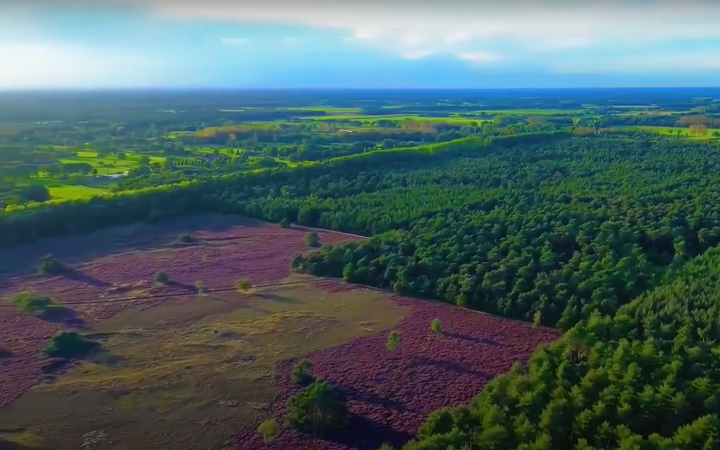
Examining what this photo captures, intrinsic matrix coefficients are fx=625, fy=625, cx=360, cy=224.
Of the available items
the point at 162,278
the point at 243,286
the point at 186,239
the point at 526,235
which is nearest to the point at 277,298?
the point at 243,286

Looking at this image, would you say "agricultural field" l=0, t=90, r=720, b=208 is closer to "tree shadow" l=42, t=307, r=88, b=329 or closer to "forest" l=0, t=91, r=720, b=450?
"forest" l=0, t=91, r=720, b=450

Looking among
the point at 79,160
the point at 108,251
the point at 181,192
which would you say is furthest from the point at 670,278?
the point at 79,160

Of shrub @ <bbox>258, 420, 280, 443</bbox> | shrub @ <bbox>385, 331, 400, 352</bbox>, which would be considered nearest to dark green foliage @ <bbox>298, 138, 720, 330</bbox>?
shrub @ <bbox>385, 331, 400, 352</bbox>

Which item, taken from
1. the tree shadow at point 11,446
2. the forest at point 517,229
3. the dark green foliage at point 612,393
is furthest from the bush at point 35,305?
the dark green foliage at point 612,393

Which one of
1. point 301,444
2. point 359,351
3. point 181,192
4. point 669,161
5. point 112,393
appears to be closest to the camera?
point 301,444

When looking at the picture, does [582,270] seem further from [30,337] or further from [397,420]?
[30,337]
